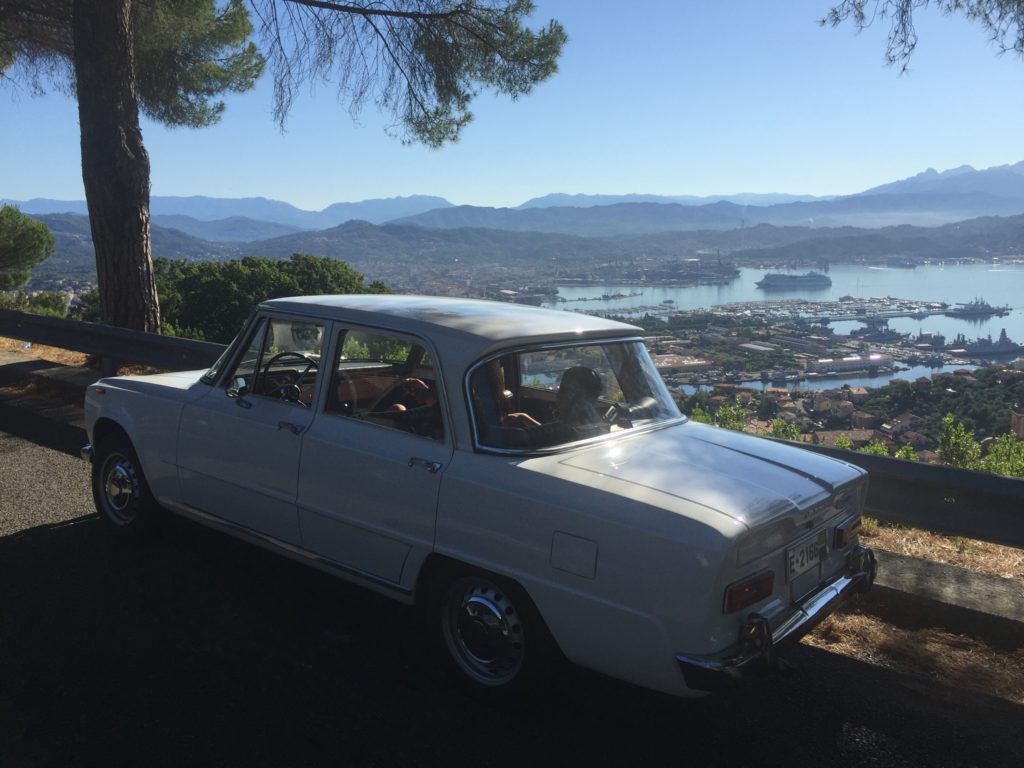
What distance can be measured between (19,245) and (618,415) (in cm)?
2808

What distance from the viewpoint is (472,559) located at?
3162mm

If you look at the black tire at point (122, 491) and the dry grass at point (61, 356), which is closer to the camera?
the black tire at point (122, 491)

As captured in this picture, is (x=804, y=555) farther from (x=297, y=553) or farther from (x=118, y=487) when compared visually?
(x=118, y=487)

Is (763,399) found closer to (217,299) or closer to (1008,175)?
(217,299)

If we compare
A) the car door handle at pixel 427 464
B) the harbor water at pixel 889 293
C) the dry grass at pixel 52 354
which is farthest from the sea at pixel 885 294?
the car door handle at pixel 427 464

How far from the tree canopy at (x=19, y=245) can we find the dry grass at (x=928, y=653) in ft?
93.0

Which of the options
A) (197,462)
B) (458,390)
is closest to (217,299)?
(197,462)

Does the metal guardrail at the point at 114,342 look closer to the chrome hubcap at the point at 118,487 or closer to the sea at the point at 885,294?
the chrome hubcap at the point at 118,487

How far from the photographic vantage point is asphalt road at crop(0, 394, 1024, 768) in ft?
9.47

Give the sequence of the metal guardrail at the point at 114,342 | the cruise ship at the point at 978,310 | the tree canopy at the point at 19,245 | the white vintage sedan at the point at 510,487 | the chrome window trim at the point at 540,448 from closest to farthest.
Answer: the white vintage sedan at the point at 510,487
the chrome window trim at the point at 540,448
the metal guardrail at the point at 114,342
the cruise ship at the point at 978,310
the tree canopy at the point at 19,245

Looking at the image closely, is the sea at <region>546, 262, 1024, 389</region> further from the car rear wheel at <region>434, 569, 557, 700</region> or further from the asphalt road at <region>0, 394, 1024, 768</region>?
the car rear wheel at <region>434, 569, 557, 700</region>

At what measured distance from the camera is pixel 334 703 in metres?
3.19

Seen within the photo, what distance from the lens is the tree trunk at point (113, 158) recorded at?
9617 mm

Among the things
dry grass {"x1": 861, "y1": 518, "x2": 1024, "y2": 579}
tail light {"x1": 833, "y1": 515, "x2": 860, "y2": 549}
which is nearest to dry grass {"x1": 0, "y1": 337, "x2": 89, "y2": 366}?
dry grass {"x1": 861, "y1": 518, "x2": 1024, "y2": 579}
